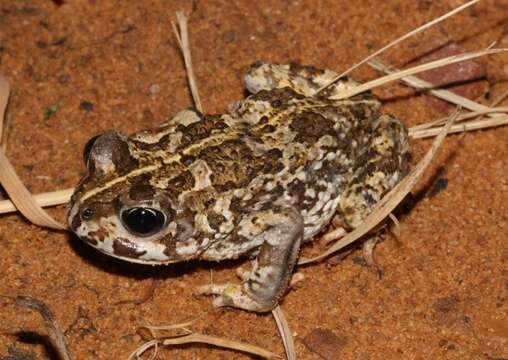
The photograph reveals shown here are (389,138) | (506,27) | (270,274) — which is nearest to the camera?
(270,274)

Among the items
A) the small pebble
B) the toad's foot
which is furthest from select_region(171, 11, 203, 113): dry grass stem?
the toad's foot

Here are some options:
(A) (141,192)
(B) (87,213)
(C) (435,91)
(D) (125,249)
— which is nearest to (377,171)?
(C) (435,91)

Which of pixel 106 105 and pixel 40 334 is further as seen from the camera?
pixel 106 105

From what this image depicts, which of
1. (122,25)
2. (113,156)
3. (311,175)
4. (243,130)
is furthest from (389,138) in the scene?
(122,25)

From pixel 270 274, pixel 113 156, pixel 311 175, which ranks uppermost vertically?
pixel 113 156

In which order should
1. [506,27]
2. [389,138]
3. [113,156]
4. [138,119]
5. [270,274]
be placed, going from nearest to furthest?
[113,156] → [270,274] → [389,138] → [138,119] → [506,27]

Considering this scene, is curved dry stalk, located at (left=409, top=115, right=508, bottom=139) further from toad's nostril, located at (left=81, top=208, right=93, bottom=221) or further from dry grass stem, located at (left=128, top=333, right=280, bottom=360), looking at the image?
toad's nostril, located at (left=81, top=208, right=93, bottom=221)

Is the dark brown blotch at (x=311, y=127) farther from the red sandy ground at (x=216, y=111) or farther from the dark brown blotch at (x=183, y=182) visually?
the red sandy ground at (x=216, y=111)

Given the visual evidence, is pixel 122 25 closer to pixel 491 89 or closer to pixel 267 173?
pixel 267 173
